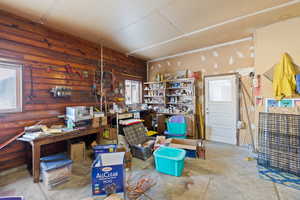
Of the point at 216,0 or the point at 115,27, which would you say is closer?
the point at 216,0

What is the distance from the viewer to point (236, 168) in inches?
101

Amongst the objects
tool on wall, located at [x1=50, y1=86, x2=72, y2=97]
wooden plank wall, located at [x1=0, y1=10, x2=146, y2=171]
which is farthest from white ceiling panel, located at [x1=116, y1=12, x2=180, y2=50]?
tool on wall, located at [x1=50, y1=86, x2=72, y2=97]

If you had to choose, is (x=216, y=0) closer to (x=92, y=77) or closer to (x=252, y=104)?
(x=252, y=104)

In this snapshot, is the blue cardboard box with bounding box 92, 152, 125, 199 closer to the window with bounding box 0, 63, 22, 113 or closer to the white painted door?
the window with bounding box 0, 63, 22, 113

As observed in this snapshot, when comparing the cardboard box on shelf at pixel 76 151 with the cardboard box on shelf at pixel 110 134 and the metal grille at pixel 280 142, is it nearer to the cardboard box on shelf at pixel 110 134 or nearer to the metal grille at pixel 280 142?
the cardboard box on shelf at pixel 110 134

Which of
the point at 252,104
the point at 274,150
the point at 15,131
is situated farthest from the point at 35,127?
the point at 252,104

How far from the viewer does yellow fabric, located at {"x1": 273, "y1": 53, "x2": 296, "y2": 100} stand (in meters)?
2.53

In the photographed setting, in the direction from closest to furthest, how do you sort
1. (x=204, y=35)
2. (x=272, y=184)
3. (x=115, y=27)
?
(x=272, y=184) < (x=115, y=27) < (x=204, y=35)

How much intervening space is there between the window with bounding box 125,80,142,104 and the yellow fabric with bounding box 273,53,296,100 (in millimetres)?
4030

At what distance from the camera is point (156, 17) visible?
2686 millimetres

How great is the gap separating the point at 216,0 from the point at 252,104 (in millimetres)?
2760

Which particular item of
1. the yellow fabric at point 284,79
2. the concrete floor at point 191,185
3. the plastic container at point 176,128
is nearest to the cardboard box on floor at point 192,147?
the concrete floor at point 191,185

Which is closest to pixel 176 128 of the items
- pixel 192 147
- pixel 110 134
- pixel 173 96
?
pixel 192 147

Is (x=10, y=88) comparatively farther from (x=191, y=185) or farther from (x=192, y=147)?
(x=192, y=147)
